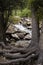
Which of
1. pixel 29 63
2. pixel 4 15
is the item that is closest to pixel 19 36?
pixel 4 15

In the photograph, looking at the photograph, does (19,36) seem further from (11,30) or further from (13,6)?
(13,6)

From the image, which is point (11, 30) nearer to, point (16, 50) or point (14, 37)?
point (14, 37)

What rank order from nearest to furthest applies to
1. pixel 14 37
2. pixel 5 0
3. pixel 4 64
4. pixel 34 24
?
1. pixel 4 64
2. pixel 34 24
3. pixel 5 0
4. pixel 14 37

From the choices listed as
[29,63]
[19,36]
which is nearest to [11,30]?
[19,36]

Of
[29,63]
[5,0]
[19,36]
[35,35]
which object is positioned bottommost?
[19,36]

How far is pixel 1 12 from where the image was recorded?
741 inches

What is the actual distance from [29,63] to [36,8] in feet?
10.4

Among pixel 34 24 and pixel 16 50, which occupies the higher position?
pixel 34 24

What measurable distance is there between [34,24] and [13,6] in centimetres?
573

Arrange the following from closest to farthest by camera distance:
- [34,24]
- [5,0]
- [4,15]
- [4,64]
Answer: [4,64], [34,24], [5,0], [4,15]

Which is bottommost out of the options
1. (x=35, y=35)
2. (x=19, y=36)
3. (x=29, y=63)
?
(x=19, y=36)

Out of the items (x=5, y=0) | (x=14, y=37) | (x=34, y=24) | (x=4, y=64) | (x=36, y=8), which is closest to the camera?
(x=4, y=64)

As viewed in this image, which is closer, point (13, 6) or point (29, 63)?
point (29, 63)

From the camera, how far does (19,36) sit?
2612 centimetres
